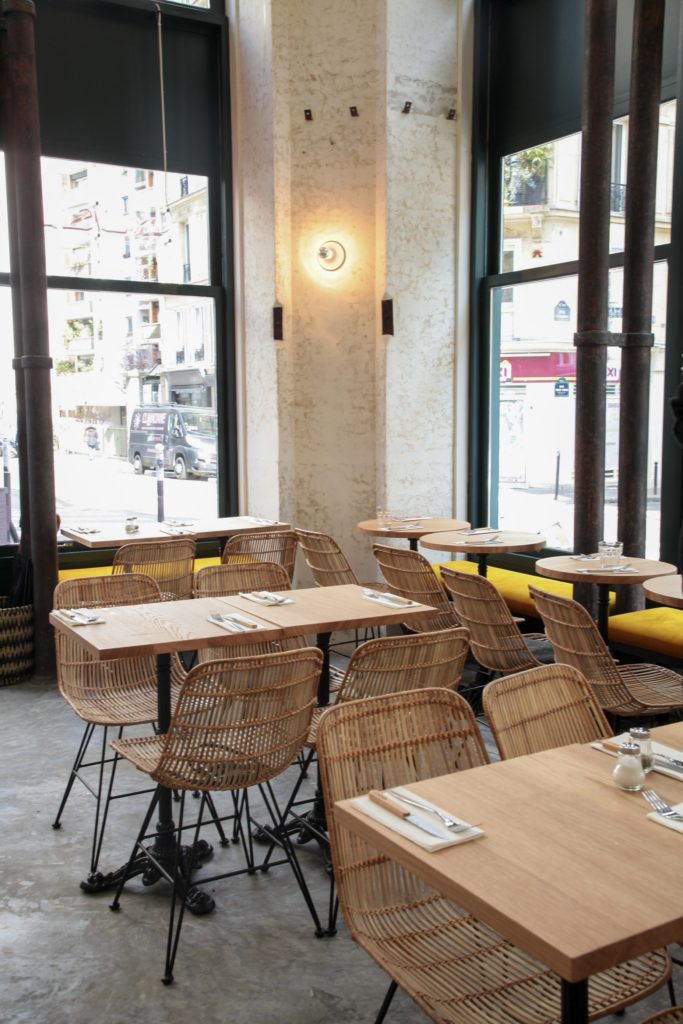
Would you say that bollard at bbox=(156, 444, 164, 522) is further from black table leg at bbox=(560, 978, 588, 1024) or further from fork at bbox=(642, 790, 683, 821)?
black table leg at bbox=(560, 978, 588, 1024)

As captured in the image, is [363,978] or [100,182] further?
[100,182]

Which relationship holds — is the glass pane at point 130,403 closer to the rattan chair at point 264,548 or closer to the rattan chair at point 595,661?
the rattan chair at point 264,548

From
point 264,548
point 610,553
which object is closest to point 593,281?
point 610,553

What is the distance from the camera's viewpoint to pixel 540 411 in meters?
6.99

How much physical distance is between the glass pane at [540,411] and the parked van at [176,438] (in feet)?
7.46

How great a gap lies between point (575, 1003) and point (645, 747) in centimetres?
67

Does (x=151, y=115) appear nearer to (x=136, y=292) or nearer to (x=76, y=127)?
(x=76, y=127)

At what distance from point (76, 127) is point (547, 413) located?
3997 mm

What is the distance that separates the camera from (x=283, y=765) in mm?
3055

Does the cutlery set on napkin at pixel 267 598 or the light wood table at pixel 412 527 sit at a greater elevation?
the cutlery set on napkin at pixel 267 598

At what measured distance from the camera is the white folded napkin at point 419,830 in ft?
5.57

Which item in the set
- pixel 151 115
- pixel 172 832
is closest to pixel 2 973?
pixel 172 832

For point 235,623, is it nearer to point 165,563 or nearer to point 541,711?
point 541,711

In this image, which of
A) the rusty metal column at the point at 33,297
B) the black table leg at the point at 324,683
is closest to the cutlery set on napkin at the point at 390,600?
the black table leg at the point at 324,683
